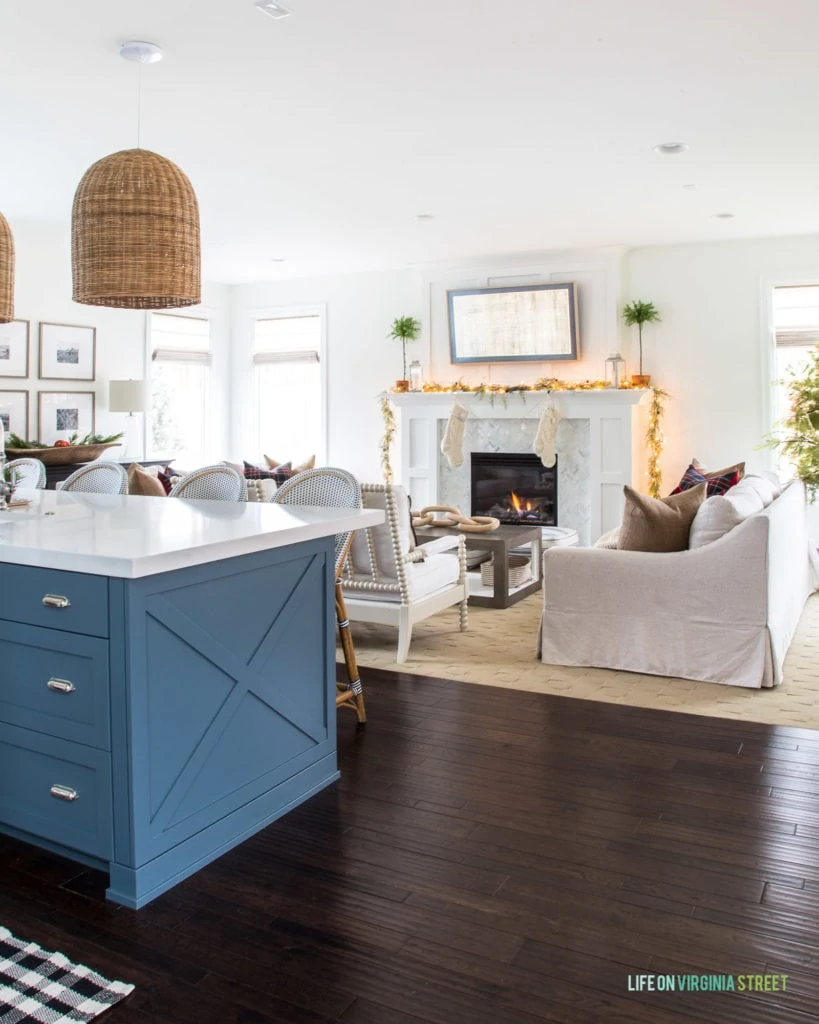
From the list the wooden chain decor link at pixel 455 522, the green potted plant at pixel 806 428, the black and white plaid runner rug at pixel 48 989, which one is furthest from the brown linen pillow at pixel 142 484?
the green potted plant at pixel 806 428

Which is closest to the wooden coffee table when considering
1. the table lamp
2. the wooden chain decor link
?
the wooden chain decor link

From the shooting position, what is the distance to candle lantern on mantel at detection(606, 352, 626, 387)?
8.23 metres

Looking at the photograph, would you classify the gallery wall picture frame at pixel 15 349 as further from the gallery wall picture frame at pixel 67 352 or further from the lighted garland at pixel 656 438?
the lighted garland at pixel 656 438

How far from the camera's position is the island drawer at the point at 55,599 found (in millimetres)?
2402

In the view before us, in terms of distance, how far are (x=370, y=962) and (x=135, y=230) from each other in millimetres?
2258

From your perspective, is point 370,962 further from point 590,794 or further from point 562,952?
point 590,794

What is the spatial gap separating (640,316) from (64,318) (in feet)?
16.7

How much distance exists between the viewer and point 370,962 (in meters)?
2.16

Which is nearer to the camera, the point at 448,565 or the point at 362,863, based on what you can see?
the point at 362,863

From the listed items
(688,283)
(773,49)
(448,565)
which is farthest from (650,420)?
(773,49)

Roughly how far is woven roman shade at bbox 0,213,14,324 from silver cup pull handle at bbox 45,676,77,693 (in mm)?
1719

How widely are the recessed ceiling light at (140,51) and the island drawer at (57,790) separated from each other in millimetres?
2838

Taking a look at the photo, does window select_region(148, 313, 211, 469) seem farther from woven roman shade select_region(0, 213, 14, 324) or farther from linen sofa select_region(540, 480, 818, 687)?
linen sofa select_region(540, 480, 818, 687)

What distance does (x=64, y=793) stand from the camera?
2.54 meters
